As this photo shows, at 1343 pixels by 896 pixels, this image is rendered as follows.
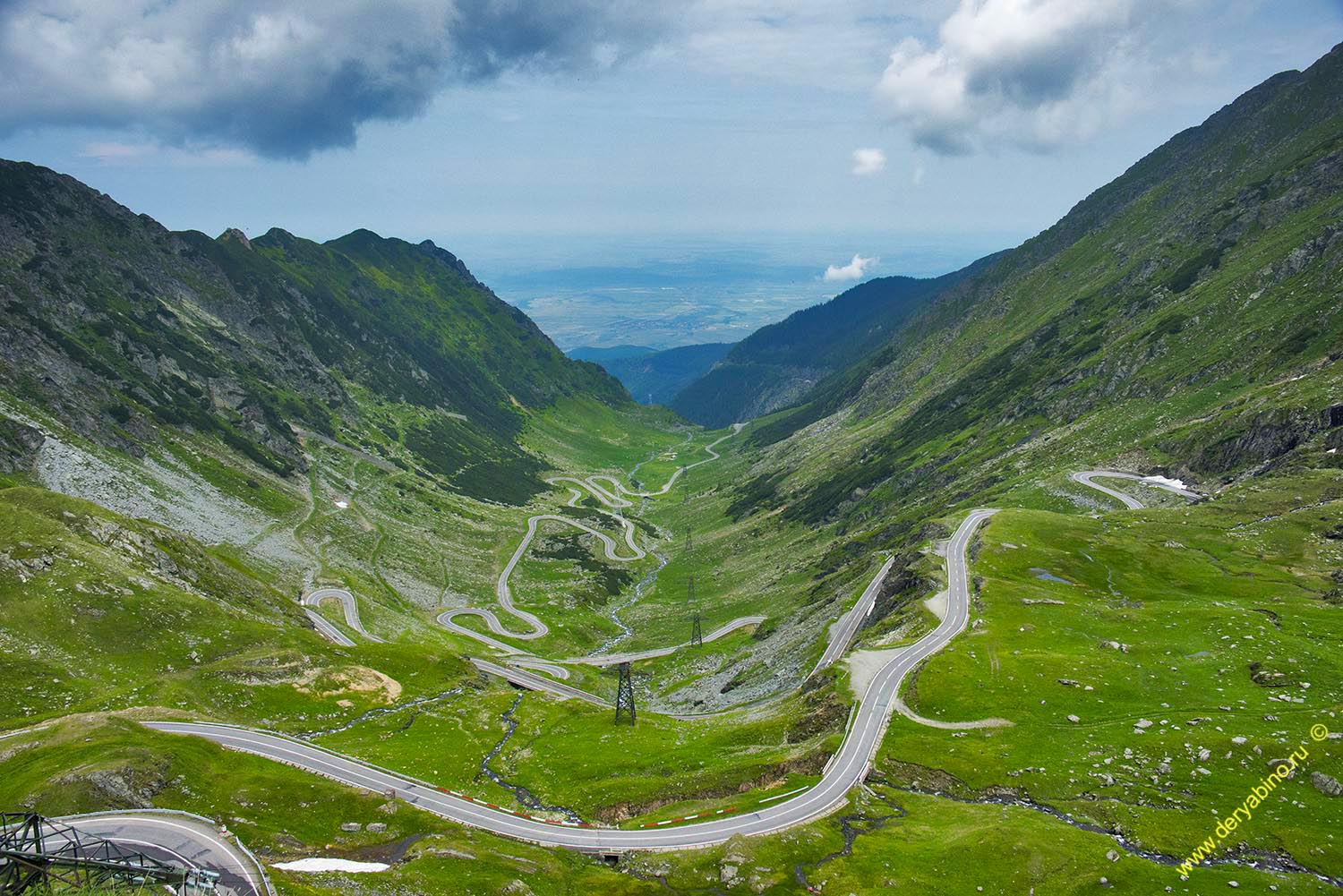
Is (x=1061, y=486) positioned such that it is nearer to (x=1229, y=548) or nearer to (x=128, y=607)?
(x=1229, y=548)

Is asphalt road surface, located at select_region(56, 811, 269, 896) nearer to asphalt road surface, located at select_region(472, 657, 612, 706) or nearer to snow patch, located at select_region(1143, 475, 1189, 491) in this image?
asphalt road surface, located at select_region(472, 657, 612, 706)

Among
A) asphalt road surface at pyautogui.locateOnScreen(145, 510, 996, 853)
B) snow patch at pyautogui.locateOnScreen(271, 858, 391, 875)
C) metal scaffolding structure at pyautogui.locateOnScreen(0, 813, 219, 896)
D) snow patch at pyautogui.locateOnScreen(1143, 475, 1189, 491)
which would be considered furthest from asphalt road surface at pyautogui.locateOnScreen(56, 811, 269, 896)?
snow patch at pyautogui.locateOnScreen(1143, 475, 1189, 491)

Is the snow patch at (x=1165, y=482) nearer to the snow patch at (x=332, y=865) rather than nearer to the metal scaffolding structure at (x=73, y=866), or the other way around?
the snow patch at (x=332, y=865)

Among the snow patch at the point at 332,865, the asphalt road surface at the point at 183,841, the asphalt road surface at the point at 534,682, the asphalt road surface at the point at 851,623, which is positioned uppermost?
the asphalt road surface at the point at 183,841

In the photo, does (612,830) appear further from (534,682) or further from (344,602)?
(344,602)

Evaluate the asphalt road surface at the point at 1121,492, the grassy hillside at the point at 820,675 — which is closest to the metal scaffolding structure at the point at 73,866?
the grassy hillside at the point at 820,675

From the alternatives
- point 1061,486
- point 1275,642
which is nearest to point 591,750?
point 1275,642

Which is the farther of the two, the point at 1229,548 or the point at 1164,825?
the point at 1229,548

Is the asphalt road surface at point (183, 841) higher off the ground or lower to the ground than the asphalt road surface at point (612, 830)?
higher
